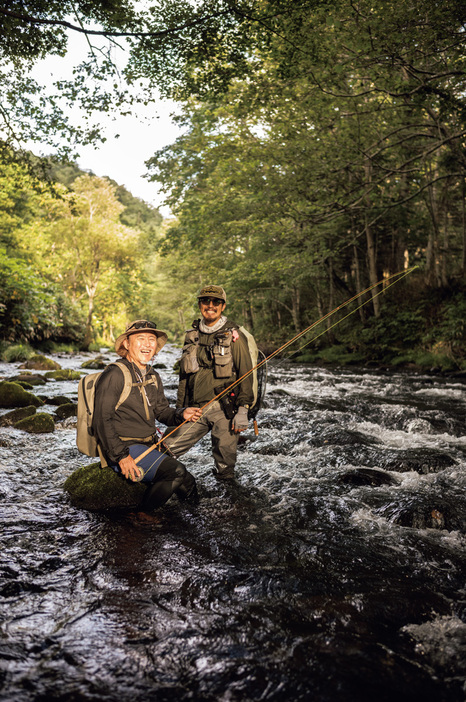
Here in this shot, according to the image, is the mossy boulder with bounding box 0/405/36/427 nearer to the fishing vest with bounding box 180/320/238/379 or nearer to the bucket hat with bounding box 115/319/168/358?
the fishing vest with bounding box 180/320/238/379

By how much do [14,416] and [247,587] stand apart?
21.5 feet

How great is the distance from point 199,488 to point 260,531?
137 cm

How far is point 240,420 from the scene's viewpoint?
498cm

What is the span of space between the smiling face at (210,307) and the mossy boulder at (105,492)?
2.13 meters

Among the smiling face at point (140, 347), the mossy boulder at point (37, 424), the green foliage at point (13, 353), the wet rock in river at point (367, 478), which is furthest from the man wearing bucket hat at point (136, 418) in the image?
the green foliage at point (13, 353)

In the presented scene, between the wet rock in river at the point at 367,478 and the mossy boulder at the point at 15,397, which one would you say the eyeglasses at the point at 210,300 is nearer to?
the wet rock in river at the point at 367,478

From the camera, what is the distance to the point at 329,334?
23.4 meters

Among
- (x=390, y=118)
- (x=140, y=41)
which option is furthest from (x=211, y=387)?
(x=390, y=118)

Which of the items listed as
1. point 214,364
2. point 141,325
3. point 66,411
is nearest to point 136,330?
point 141,325

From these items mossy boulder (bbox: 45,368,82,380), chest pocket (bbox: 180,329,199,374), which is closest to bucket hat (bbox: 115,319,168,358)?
chest pocket (bbox: 180,329,199,374)

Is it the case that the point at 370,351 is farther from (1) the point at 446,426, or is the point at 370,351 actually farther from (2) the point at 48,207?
(2) the point at 48,207

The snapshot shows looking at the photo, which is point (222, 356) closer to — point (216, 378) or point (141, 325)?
point (216, 378)

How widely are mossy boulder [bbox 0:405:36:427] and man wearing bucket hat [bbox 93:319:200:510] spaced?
456 cm

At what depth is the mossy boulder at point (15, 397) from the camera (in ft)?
29.6
